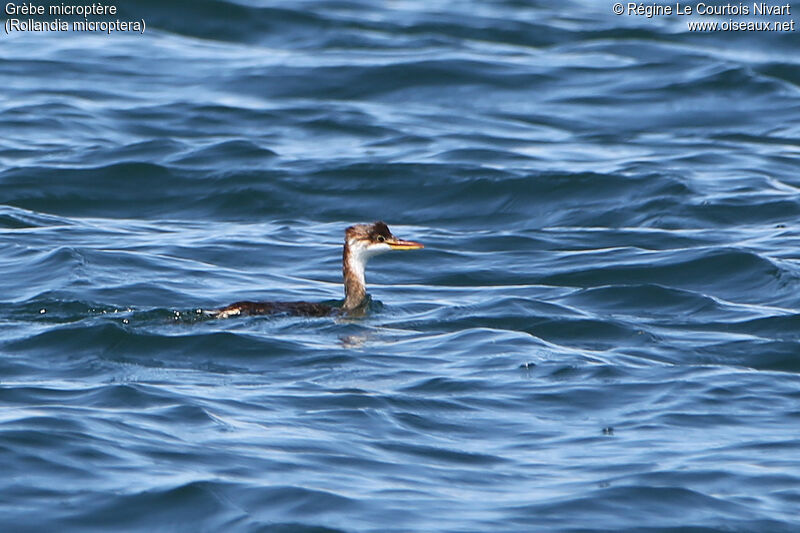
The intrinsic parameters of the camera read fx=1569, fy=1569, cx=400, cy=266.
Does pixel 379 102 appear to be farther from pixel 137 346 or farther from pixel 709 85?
pixel 137 346

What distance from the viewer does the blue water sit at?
8.13 metres

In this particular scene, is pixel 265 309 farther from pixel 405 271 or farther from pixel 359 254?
pixel 405 271

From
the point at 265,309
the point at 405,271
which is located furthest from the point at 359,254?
the point at 405,271

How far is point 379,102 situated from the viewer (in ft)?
67.6

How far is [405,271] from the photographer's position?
560 inches

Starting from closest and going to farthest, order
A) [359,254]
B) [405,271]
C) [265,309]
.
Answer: [265,309]
[359,254]
[405,271]

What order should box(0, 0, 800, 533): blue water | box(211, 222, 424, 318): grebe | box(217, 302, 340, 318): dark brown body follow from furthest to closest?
box(211, 222, 424, 318): grebe, box(217, 302, 340, 318): dark brown body, box(0, 0, 800, 533): blue water

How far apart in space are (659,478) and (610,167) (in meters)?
9.38

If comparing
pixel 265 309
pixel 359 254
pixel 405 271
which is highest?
pixel 359 254

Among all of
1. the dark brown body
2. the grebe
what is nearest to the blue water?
the dark brown body

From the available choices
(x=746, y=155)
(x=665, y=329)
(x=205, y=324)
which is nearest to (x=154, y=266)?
(x=205, y=324)

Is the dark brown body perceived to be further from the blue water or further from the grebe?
the grebe

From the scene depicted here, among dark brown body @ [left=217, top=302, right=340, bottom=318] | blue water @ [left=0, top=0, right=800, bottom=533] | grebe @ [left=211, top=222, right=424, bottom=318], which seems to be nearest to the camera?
blue water @ [left=0, top=0, right=800, bottom=533]

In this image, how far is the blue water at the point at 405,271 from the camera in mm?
8133
